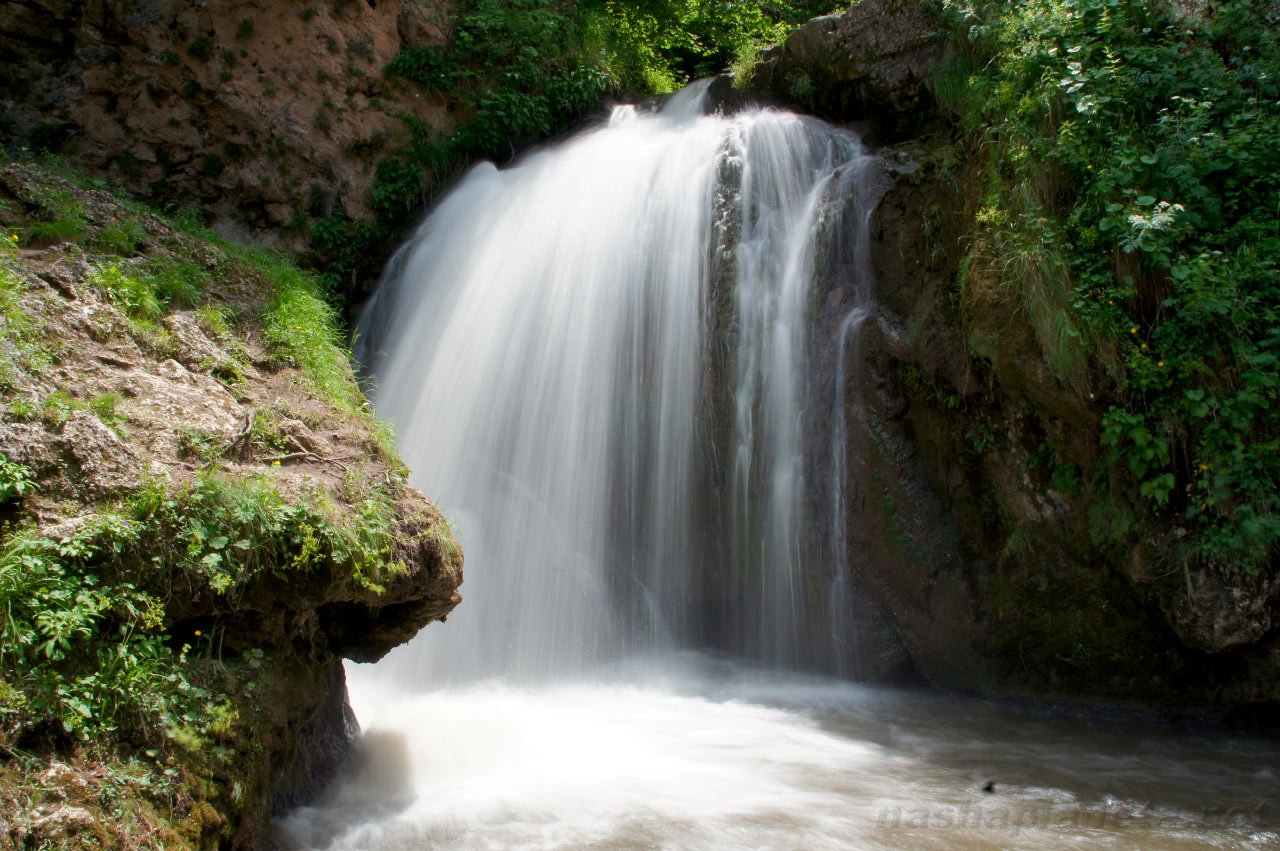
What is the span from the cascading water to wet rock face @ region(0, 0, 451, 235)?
5.68 feet

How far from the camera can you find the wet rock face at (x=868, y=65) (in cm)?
779

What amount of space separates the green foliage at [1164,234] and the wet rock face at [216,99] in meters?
6.88

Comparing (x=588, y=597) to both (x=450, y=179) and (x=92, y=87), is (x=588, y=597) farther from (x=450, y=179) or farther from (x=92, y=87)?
(x=92, y=87)

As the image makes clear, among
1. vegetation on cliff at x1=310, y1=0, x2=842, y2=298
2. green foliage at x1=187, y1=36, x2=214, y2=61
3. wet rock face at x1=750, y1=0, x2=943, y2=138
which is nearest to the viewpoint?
wet rock face at x1=750, y1=0, x2=943, y2=138

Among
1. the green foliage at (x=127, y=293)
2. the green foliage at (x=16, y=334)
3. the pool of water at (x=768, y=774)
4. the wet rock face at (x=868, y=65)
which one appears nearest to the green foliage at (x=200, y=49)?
the green foliage at (x=127, y=293)

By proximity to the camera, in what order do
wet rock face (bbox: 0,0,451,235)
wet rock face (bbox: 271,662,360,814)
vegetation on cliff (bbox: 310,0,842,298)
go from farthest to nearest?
vegetation on cliff (bbox: 310,0,842,298), wet rock face (bbox: 0,0,451,235), wet rock face (bbox: 271,662,360,814)

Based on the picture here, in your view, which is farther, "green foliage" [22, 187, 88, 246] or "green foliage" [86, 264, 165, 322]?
"green foliage" [22, 187, 88, 246]

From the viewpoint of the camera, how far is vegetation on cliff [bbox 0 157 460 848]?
281 centimetres

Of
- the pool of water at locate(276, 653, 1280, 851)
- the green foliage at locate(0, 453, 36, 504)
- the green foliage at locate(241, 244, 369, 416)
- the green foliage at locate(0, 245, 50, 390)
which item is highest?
the green foliage at locate(241, 244, 369, 416)

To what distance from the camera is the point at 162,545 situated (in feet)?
10.7

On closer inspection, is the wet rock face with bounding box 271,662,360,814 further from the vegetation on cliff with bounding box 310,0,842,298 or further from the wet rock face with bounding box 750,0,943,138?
the wet rock face with bounding box 750,0,943,138

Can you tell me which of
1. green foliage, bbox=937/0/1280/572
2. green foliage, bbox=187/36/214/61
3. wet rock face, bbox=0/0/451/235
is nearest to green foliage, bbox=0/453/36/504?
green foliage, bbox=937/0/1280/572

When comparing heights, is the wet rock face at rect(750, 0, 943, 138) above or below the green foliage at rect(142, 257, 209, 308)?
above

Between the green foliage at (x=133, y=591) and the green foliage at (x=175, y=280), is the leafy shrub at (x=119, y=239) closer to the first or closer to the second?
the green foliage at (x=175, y=280)
